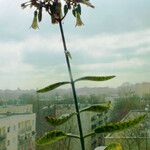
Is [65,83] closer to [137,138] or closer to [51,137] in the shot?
[51,137]

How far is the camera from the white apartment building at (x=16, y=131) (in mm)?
19609

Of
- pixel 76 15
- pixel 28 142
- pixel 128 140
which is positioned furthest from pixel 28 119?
pixel 76 15

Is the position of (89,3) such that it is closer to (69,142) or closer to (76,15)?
(76,15)

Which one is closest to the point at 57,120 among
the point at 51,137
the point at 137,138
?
the point at 51,137

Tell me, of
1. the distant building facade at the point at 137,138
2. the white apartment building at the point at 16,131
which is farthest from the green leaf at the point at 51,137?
the white apartment building at the point at 16,131

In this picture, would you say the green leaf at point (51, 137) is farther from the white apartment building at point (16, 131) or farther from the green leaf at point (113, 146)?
the white apartment building at point (16, 131)

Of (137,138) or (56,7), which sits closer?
(56,7)

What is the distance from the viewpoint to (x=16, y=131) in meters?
21.7

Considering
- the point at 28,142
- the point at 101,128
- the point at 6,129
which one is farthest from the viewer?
the point at 28,142

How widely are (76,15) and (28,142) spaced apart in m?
23.0

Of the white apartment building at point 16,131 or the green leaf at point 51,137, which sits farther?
the white apartment building at point 16,131

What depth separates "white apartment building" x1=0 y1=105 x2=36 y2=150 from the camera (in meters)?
19.6

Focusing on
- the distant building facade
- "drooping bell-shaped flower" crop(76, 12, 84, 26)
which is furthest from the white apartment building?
"drooping bell-shaped flower" crop(76, 12, 84, 26)

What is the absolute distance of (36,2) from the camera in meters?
0.78
